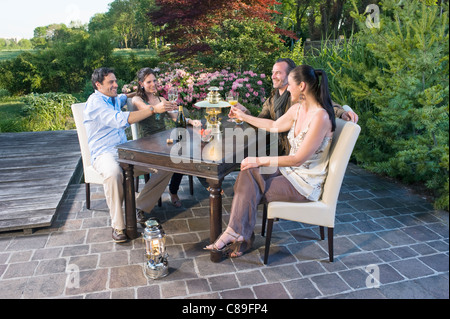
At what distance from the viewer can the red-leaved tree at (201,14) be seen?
825cm

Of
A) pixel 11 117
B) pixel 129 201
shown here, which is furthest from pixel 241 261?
pixel 11 117

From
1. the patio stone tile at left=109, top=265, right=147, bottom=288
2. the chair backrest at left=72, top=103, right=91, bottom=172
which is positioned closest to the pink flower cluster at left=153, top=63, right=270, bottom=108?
the chair backrest at left=72, top=103, right=91, bottom=172

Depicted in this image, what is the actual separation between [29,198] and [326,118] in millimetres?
2994

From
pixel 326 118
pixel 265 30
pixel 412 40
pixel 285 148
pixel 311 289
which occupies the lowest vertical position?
pixel 311 289

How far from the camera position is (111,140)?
3203mm

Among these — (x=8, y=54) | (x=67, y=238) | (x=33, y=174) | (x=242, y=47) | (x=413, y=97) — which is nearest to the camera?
(x=67, y=238)

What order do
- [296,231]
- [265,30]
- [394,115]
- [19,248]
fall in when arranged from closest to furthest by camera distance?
[19,248] < [296,231] < [394,115] < [265,30]

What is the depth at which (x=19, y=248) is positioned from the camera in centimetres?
286

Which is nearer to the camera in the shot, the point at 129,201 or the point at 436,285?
the point at 436,285

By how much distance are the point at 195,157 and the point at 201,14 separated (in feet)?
22.2

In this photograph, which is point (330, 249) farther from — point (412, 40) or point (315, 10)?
point (315, 10)

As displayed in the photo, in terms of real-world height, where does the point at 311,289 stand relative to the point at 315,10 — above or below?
below

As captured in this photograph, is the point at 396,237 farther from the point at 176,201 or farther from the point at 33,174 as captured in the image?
the point at 33,174

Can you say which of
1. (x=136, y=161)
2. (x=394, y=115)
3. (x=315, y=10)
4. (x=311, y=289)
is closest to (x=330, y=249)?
(x=311, y=289)
